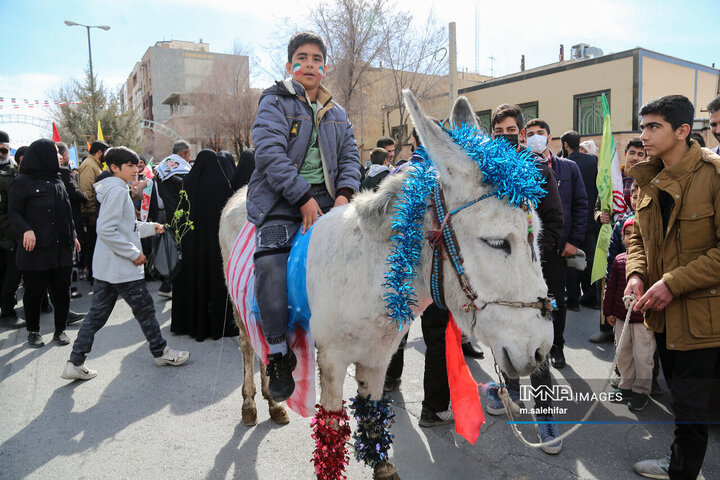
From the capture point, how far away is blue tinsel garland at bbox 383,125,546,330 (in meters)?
1.77

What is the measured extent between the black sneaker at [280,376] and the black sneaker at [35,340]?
4945mm

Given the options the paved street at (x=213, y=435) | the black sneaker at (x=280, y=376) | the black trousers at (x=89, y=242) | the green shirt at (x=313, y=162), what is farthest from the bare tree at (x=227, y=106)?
the black sneaker at (x=280, y=376)

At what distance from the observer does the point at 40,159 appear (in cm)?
566

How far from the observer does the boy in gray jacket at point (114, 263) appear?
15.3 ft

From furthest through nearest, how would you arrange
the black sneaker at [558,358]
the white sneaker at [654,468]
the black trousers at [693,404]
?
the black sneaker at [558,358] → the white sneaker at [654,468] → the black trousers at [693,404]

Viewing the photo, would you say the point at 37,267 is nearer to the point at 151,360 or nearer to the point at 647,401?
the point at 151,360

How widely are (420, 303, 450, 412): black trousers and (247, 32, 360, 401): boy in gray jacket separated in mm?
1475

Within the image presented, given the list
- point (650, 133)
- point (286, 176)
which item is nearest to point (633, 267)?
point (650, 133)

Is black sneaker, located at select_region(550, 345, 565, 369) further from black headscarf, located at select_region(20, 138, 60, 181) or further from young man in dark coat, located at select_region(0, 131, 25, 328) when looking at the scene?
young man in dark coat, located at select_region(0, 131, 25, 328)

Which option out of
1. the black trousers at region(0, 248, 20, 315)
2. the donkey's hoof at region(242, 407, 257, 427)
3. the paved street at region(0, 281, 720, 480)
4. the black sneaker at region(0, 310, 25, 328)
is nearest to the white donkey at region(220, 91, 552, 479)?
the paved street at region(0, 281, 720, 480)

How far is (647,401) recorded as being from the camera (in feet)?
13.5

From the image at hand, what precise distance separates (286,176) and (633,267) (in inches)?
92.2

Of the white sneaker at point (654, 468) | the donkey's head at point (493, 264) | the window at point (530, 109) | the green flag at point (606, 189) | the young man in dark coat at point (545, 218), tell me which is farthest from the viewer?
the window at point (530, 109)

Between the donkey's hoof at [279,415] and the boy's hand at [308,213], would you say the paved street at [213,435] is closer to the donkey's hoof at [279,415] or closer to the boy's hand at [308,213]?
the donkey's hoof at [279,415]
